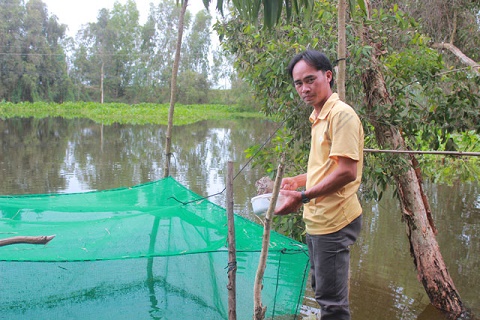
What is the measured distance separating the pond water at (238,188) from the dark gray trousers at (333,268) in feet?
3.47

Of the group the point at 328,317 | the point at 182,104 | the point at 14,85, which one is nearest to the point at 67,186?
the point at 328,317

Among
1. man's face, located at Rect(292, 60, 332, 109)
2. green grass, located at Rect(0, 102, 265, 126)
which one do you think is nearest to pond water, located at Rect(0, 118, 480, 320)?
man's face, located at Rect(292, 60, 332, 109)

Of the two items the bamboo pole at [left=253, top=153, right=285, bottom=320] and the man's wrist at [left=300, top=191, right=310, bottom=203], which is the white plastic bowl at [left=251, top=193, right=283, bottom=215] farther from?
the man's wrist at [left=300, top=191, right=310, bottom=203]

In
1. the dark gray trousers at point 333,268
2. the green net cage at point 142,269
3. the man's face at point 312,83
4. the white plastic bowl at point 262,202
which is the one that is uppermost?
the man's face at point 312,83

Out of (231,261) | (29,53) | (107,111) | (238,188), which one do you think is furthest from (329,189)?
(29,53)

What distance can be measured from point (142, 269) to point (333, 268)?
4.65 ft

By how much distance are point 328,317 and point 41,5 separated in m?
31.9

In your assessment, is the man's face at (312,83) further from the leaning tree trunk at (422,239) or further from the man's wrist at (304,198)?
the leaning tree trunk at (422,239)

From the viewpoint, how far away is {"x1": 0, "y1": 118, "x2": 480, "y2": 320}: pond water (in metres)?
3.93

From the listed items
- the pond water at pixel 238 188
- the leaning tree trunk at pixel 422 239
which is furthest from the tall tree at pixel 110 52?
the leaning tree trunk at pixel 422 239

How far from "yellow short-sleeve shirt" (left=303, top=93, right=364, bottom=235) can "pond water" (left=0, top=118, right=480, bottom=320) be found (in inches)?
39.5

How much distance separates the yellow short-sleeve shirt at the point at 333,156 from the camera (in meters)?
1.50

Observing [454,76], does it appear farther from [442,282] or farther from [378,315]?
[378,315]

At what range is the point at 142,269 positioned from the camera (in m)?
2.71
